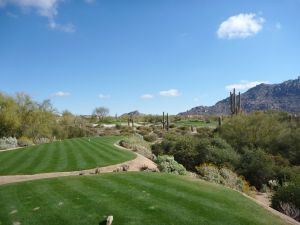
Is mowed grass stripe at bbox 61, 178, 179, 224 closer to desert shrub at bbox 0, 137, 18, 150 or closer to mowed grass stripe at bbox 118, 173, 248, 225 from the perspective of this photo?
mowed grass stripe at bbox 118, 173, 248, 225

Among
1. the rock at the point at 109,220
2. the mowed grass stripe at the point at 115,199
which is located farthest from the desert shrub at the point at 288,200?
the rock at the point at 109,220

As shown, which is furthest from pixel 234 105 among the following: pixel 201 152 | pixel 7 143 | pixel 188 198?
pixel 188 198

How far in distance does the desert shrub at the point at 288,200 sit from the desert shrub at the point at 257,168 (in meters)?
10.6

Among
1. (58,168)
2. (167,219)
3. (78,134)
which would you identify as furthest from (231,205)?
(78,134)

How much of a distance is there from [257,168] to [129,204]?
18235 mm

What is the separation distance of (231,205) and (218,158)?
16483 mm

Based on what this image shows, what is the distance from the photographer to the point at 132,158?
996 inches

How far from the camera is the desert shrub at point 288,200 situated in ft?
42.8

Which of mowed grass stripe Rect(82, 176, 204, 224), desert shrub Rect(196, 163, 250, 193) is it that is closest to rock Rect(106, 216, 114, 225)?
mowed grass stripe Rect(82, 176, 204, 224)

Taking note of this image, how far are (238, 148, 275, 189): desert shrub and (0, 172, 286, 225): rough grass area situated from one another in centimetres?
1337

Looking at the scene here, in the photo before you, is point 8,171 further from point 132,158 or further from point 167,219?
point 167,219

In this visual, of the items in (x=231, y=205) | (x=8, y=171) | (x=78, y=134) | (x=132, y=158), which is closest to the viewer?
(x=231, y=205)

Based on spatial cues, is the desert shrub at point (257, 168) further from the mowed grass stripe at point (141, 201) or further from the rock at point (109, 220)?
the rock at point (109, 220)

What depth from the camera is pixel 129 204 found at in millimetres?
10898
